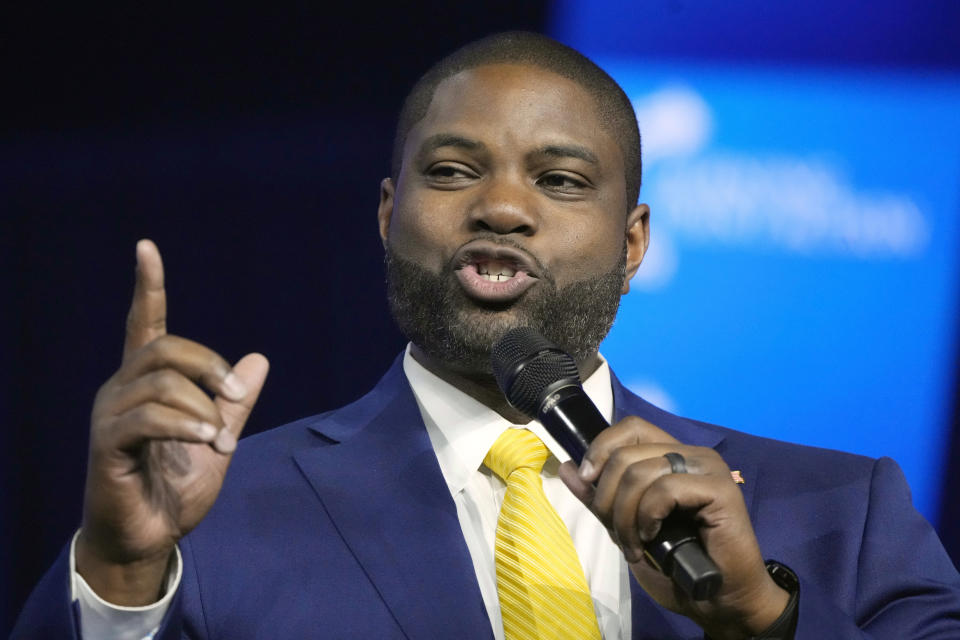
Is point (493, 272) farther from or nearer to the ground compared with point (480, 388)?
farther from the ground

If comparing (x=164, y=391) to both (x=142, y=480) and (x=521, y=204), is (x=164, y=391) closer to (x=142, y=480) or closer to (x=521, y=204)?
(x=142, y=480)

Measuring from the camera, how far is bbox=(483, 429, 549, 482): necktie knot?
180cm

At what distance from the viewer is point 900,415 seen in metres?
2.76

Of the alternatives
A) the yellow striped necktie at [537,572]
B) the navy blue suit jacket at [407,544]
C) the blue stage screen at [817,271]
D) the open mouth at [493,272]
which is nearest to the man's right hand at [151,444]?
the navy blue suit jacket at [407,544]

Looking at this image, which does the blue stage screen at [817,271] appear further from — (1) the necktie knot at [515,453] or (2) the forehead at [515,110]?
(1) the necktie knot at [515,453]

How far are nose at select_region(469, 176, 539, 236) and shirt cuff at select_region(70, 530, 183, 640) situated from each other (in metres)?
0.76

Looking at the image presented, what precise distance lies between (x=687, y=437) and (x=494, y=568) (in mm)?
460

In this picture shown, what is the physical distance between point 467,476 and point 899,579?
0.69 m

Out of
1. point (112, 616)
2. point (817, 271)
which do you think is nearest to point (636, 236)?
point (817, 271)

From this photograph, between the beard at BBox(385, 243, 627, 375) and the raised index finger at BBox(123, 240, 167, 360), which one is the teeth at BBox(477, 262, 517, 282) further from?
the raised index finger at BBox(123, 240, 167, 360)

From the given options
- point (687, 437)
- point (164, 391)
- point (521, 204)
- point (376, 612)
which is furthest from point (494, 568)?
point (164, 391)

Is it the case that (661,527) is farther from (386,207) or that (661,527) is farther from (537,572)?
(386,207)

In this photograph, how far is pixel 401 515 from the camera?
1.76m

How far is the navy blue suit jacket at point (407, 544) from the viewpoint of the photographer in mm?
1633
